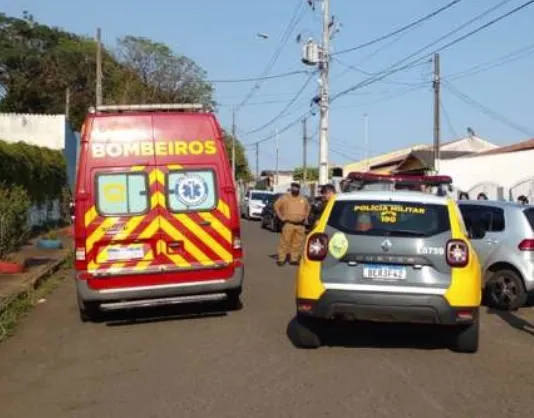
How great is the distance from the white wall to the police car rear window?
2762cm

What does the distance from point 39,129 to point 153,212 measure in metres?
25.5

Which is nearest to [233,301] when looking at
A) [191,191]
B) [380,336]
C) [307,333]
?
[191,191]

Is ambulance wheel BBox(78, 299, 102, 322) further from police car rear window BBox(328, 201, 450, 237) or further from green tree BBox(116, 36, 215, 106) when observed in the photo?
green tree BBox(116, 36, 215, 106)

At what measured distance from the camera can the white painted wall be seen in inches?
1347

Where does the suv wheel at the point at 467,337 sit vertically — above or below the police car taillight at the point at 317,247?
below

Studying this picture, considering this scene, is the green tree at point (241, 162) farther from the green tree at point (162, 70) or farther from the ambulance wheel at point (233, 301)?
the ambulance wheel at point (233, 301)

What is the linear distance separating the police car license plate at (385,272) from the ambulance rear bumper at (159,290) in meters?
2.89

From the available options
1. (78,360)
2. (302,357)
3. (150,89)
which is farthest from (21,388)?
(150,89)

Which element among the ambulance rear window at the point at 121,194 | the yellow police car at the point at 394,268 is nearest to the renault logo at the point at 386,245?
the yellow police car at the point at 394,268

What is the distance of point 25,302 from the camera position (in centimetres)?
1189

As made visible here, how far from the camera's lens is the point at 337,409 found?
19.9 ft

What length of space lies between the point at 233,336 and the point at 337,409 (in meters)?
3.21

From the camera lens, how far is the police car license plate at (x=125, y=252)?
995cm

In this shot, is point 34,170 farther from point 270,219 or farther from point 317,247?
point 317,247
